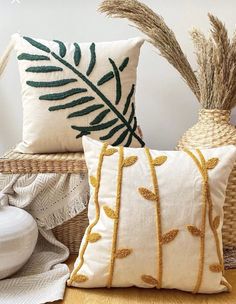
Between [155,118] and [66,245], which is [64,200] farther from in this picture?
[155,118]

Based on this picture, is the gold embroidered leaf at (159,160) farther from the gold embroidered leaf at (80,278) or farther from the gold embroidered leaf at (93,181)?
the gold embroidered leaf at (80,278)

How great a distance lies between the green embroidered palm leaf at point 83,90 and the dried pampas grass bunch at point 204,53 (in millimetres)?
116

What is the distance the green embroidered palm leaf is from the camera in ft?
4.04

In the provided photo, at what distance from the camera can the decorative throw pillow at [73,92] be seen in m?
1.23

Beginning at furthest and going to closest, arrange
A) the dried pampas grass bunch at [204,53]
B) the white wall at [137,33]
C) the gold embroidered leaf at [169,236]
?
the white wall at [137,33], the dried pampas grass bunch at [204,53], the gold embroidered leaf at [169,236]

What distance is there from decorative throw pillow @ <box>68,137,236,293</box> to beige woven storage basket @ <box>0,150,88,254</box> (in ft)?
0.55

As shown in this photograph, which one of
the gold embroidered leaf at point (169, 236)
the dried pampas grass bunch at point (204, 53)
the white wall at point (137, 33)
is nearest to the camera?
the gold embroidered leaf at point (169, 236)

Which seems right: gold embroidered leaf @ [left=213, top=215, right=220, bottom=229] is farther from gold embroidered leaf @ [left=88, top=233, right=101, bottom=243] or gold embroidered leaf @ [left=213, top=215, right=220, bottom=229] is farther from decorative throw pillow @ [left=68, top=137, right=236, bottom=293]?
gold embroidered leaf @ [left=88, top=233, right=101, bottom=243]

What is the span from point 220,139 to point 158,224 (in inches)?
13.3

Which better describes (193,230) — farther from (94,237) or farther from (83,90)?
(83,90)

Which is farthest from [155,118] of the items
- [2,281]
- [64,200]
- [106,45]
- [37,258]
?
[2,281]

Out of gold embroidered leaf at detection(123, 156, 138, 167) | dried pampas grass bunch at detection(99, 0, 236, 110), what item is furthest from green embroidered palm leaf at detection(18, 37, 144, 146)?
gold embroidered leaf at detection(123, 156, 138, 167)

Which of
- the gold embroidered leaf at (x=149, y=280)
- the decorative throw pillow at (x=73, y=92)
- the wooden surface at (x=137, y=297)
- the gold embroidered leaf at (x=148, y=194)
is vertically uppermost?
the decorative throw pillow at (x=73, y=92)

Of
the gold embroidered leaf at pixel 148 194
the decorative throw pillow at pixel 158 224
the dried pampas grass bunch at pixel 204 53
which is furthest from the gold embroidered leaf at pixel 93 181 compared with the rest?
the dried pampas grass bunch at pixel 204 53
